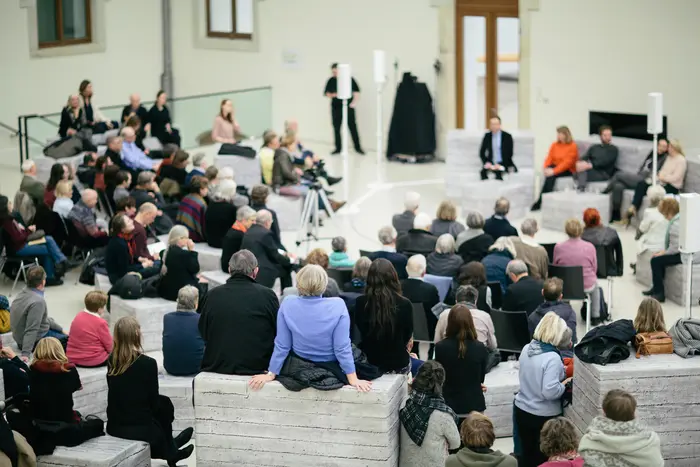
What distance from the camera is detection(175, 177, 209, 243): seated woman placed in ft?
40.6

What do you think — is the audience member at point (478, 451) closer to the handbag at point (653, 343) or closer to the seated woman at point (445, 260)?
the handbag at point (653, 343)

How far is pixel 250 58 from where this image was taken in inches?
818

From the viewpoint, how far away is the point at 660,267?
11.7 meters

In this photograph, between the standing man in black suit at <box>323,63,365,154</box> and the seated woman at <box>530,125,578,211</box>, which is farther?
the standing man in black suit at <box>323,63,365,154</box>

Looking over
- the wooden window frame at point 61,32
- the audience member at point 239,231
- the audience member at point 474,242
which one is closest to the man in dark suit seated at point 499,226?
the audience member at point 474,242

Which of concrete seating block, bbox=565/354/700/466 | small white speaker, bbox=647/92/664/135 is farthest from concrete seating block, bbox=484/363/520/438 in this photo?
small white speaker, bbox=647/92/664/135

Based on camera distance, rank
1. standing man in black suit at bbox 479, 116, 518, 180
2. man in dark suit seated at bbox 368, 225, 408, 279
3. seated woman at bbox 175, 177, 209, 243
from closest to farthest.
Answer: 1. man in dark suit seated at bbox 368, 225, 408, 279
2. seated woman at bbox 175, 177, 209, 243
3. standing man in black suit at bbox 479, 116, 518, 180

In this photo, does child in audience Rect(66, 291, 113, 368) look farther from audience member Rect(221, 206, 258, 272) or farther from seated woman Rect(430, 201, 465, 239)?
seated woman Rect(430, 201, 465, 239)

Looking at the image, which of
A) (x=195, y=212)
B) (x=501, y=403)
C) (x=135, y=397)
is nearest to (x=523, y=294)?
(x=501, y=403)

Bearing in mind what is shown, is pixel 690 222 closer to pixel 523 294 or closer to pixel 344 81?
pixel 523 294

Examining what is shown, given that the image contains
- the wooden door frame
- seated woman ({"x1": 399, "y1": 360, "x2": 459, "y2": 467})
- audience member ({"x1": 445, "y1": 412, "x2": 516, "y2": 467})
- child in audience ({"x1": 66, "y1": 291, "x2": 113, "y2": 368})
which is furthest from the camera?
the wooden door frame

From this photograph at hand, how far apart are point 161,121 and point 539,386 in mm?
10544

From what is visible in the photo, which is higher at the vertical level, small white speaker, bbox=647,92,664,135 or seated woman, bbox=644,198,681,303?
small white speaker, bbox=647,92,664,135

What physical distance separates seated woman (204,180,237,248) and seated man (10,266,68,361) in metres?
2.88
